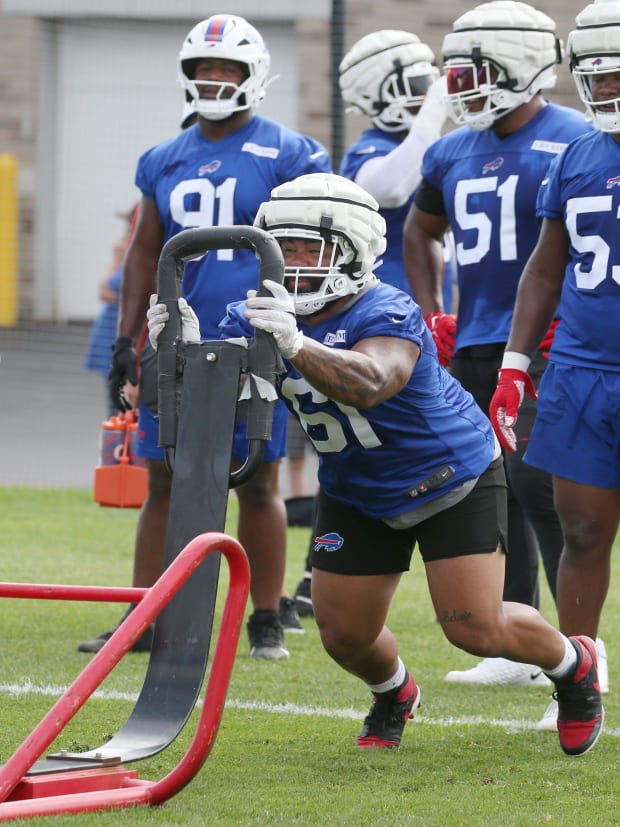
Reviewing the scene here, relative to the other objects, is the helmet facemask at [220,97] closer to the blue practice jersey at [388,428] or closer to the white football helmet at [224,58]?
the white football helmet at [224,58]

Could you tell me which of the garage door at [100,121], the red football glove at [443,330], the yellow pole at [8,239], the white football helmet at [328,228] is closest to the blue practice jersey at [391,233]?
the red football glove at [443,330]

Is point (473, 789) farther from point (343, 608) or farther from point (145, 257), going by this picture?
point (145, 257)

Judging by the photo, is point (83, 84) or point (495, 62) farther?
point (83, 84)

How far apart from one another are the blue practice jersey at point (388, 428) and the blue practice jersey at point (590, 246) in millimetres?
528

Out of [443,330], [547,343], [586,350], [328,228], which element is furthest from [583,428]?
[443,330]

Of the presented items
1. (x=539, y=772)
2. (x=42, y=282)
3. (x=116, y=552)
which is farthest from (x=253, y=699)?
(x=42, y=282)

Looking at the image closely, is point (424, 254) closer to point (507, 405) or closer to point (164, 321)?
point (507, 405)

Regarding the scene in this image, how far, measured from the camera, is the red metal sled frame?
10.2ft

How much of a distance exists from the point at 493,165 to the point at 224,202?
0.97 m

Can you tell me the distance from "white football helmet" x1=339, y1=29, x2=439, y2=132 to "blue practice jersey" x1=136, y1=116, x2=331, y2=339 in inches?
27.1

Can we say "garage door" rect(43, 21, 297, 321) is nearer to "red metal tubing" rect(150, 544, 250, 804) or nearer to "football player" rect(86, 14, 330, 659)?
"football player" rect(86, 14, 330, 659)

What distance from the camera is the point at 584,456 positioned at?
4.34 metres

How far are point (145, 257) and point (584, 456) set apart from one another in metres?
2.12

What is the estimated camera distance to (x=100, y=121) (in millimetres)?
15203
